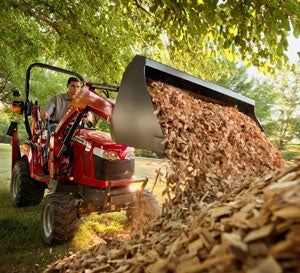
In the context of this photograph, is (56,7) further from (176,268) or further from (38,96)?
(38,96)

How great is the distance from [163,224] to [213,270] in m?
1.01

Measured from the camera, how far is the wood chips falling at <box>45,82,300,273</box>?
107 centimetres

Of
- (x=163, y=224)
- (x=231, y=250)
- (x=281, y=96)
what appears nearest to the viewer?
(x=231, y=250)

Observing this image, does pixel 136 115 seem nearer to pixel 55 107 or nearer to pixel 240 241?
pixel 240 241

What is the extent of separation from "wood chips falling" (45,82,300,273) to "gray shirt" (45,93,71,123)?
9.01 feet

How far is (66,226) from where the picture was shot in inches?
135

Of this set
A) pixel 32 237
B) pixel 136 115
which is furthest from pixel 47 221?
pixel 136 115

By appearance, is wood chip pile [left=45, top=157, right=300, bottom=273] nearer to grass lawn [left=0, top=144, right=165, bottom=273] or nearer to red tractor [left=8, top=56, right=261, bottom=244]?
grass lawn [left=0, top=144, right=165, bottom=273]

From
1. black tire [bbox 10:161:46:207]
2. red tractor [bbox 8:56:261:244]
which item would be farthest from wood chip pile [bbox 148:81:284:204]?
black tire [bbox 10:161:46:207]

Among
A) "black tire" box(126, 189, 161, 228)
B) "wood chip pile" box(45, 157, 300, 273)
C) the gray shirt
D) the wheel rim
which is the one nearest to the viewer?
"wood chip pile" box(45, 157, 300, 273)

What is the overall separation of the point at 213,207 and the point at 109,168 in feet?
7.03

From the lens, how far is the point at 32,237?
3.69 metres

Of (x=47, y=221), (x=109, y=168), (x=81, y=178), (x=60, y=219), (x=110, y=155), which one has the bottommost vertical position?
(x=47, y=221)

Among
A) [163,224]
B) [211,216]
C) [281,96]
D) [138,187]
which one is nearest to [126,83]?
[163,224]
